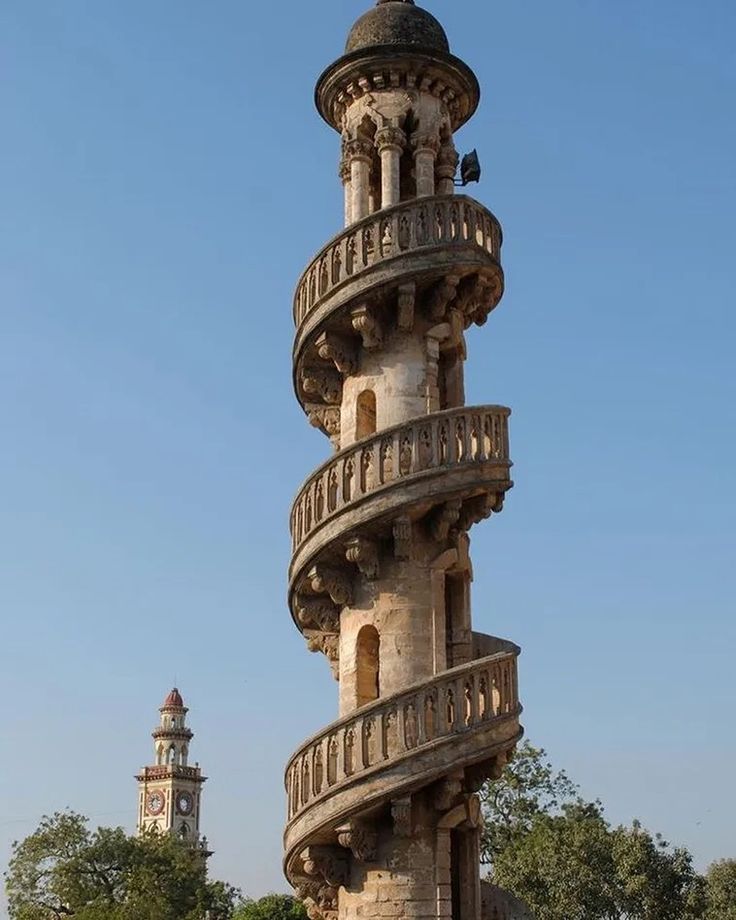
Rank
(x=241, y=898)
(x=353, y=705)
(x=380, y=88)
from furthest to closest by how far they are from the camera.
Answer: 1. (x=241, y=898)
2. (x=380, y=88)
3. (x=353, y=705)

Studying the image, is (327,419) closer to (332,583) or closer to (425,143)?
(332,583)

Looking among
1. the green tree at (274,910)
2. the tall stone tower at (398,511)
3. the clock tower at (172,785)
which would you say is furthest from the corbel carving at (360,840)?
the clock tower at (172,785)

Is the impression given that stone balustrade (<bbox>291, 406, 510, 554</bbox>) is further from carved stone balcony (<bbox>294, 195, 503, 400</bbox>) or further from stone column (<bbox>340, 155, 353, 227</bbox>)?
stone column (<bbox>340, 155, 353, 227</bbox>)

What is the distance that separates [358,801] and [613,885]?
26.8 m

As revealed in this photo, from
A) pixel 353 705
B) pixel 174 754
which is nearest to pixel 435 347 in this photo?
pixel 353 705

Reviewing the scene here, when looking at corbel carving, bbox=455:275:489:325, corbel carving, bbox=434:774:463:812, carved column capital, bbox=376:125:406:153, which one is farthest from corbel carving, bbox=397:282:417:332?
corbel carving, bbox=434:774:463:812

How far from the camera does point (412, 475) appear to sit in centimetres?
1647

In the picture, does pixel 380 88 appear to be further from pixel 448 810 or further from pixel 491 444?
pixel 448 810

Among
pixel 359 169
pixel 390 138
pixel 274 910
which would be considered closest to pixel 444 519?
pixel 359 169

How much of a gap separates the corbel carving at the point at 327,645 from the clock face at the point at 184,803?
275 ft

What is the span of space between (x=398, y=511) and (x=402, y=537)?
0.38 m

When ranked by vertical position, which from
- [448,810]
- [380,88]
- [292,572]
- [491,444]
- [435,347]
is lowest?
[448,810]

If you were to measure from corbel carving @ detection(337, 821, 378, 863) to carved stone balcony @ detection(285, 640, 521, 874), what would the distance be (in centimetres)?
13

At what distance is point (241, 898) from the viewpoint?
219 feet
